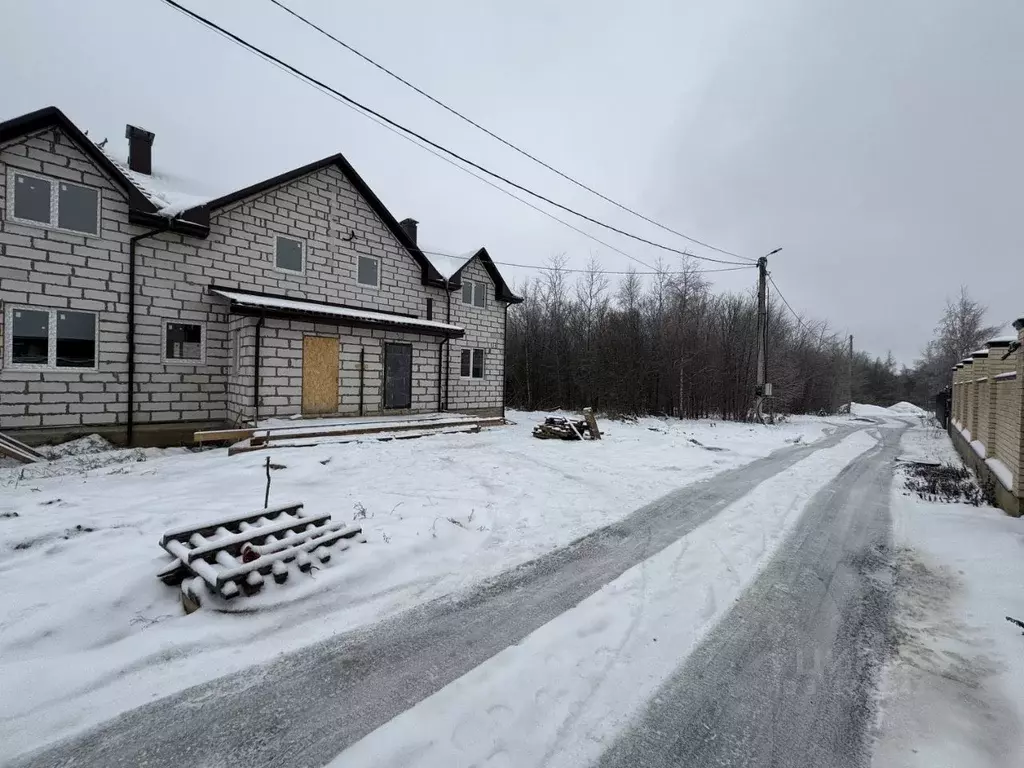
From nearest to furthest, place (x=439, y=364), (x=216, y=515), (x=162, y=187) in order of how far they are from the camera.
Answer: (x=216, y=515) → (x=162, y=187) → (x=439, y=364)

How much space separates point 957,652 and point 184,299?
13.1 m

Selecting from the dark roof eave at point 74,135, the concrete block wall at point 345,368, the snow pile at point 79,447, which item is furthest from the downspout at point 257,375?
the dark roof eave at point 74,135

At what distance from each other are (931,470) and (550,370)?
57.6ft

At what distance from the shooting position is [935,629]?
10.8 ft

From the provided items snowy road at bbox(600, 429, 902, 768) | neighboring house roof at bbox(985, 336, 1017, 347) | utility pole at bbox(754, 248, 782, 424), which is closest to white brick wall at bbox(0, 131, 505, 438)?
snowy road at bbox(600, 429, 902, 768)

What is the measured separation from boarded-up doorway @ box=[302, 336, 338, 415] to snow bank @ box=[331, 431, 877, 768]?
29.8 feet

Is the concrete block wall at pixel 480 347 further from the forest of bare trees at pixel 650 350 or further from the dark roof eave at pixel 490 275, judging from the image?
the forest of bare trees at pixel 650 350

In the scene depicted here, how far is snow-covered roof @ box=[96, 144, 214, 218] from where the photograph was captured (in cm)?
976

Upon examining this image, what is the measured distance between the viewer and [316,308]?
10.8m

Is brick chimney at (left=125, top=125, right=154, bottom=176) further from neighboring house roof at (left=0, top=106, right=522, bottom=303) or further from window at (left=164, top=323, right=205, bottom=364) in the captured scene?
window at (left=164, top=323, right=205, bottom=364)

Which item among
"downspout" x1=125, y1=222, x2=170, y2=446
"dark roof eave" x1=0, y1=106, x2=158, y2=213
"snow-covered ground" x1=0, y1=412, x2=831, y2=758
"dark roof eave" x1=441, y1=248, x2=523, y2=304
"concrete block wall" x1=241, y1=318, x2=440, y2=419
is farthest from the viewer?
"dark roof eave" x1=441, y1=248, x2=523, y2=304

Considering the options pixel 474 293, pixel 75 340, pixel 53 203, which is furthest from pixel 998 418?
pixel 53 203

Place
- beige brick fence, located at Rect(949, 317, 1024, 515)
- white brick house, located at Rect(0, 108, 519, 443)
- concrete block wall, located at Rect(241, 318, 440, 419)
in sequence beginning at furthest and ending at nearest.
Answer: concrete block wall, located at Rect(241, 318, 440, 419), white brick house, located at Rect(0, 108, 519, 443), beige brick fence, located at Rect(949, 317, 1024, 515)

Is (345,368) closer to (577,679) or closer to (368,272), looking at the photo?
(368,272)
